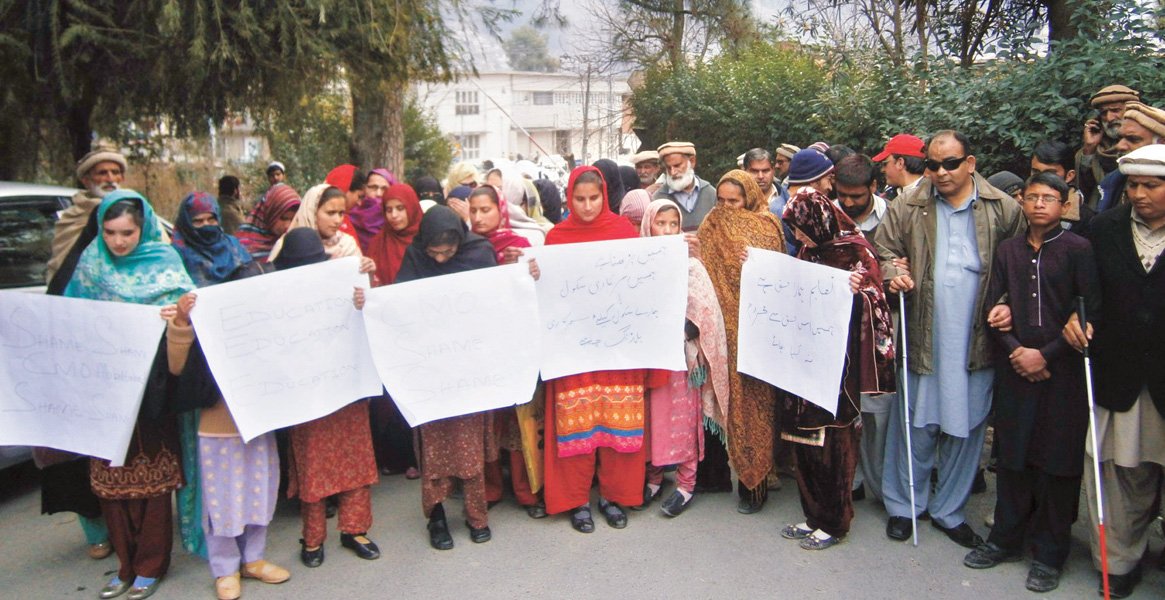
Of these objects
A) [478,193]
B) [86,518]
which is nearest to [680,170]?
[478,193]

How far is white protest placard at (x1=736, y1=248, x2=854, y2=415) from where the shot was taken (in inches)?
158

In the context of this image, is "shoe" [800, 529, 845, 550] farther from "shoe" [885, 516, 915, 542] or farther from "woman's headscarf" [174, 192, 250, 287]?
"woman's headscarf" [174, 192, 250, 287]

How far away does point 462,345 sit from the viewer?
4133 mm

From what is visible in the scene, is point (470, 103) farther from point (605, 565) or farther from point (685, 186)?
point (605, 565)

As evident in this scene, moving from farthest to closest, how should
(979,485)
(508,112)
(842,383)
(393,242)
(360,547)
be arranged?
(508,112) → (393,242) → (979,485) → (360,547) → (842,383)

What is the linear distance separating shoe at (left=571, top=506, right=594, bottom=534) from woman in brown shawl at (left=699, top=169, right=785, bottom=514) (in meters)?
0.82

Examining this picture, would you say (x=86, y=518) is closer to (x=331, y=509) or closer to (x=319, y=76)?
(x=331, y=509)

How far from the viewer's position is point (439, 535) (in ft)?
14.3

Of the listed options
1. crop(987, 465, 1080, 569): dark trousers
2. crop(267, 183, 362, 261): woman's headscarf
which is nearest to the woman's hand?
crop(267, 183, 362, 261): woman's headscarf

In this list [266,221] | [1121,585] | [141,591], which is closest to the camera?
[1121,585]

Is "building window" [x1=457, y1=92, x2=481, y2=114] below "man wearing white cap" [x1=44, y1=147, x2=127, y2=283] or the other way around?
the other way around

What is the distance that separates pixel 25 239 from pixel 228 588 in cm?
310

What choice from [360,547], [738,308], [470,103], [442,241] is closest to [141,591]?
[360,547]

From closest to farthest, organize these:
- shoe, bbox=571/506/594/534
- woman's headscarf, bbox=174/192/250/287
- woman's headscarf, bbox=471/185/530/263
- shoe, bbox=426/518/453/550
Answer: woman's headscarf, bbox=174/192/250/287 → shoe, bbox=426/518/453/550 → shoe, bbox=571/506/594/534 → woman's headscarf, bbox=471/185/530/263
